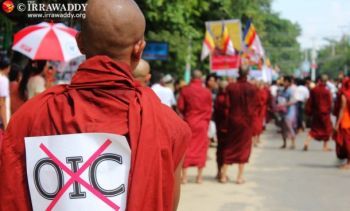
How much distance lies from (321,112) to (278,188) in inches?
240

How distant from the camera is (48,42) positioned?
8.02 m

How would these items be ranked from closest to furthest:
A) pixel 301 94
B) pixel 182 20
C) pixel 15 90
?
pixel 15 90
pixel 182 20
pixel 301 94

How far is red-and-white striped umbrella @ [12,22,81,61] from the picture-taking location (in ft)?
25.9

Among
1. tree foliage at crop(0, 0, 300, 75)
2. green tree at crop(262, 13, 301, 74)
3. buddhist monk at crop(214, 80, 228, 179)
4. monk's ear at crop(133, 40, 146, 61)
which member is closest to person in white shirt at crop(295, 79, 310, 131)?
tree foliage at crop(0, 0, 300, 75)

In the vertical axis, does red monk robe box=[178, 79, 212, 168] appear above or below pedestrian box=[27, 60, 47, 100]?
below

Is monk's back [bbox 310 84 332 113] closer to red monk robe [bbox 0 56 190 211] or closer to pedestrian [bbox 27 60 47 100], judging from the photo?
pedestrian [bbox 27 60 47 100]

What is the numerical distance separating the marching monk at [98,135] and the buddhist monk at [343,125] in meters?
10.2

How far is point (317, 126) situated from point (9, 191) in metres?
13.8

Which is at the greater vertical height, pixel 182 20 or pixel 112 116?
pixel 182 20

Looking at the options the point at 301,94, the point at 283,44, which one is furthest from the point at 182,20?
the point at 283,44

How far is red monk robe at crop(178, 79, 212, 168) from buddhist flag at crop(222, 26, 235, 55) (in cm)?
659

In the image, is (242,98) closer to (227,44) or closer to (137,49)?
(227,44)

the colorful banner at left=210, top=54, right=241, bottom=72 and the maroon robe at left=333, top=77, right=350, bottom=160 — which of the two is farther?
the colorful banner at left=210, top=54, right=241, bottom=72

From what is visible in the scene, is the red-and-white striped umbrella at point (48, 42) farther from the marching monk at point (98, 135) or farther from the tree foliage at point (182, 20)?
the marching monk at point (98, 135)
